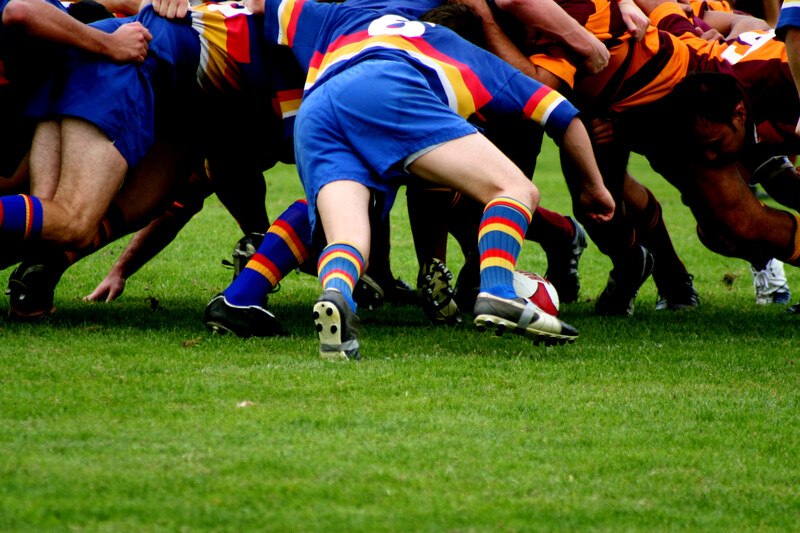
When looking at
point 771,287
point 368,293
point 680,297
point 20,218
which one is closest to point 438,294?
point 368,293

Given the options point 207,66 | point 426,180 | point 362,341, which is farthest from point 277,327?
point 207,66

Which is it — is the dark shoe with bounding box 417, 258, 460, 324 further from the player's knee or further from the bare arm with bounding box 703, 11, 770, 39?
the bare arm with bounding box 703, 11, 770, 39

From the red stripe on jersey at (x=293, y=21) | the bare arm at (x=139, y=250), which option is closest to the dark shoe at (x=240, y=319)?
the red stripe on jersey at (x=293, y=21)

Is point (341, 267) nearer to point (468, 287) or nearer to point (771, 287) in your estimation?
point (468, 287)

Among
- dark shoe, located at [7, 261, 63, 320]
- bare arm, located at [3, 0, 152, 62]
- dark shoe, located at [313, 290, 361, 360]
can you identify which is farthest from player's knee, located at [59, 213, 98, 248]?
dark shoe, located at [313, 290, 361, 360]

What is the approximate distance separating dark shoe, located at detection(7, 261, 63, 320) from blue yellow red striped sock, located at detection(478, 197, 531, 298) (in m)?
2.19

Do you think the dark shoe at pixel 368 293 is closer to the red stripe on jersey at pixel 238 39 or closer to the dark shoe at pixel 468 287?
the dark shoe at pixel 468 287

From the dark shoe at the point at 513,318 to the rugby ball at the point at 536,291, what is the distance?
1.44 feet

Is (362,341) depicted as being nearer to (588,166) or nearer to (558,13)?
(588,166)

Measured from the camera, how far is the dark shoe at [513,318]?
4422 millimetres

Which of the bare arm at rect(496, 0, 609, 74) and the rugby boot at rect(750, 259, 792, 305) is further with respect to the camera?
the rugby boot at rect(750, 259, 792, 305)

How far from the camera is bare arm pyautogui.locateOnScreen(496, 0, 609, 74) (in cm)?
569

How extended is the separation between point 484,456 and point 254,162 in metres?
3.55

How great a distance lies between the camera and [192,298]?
6703 millimetres
